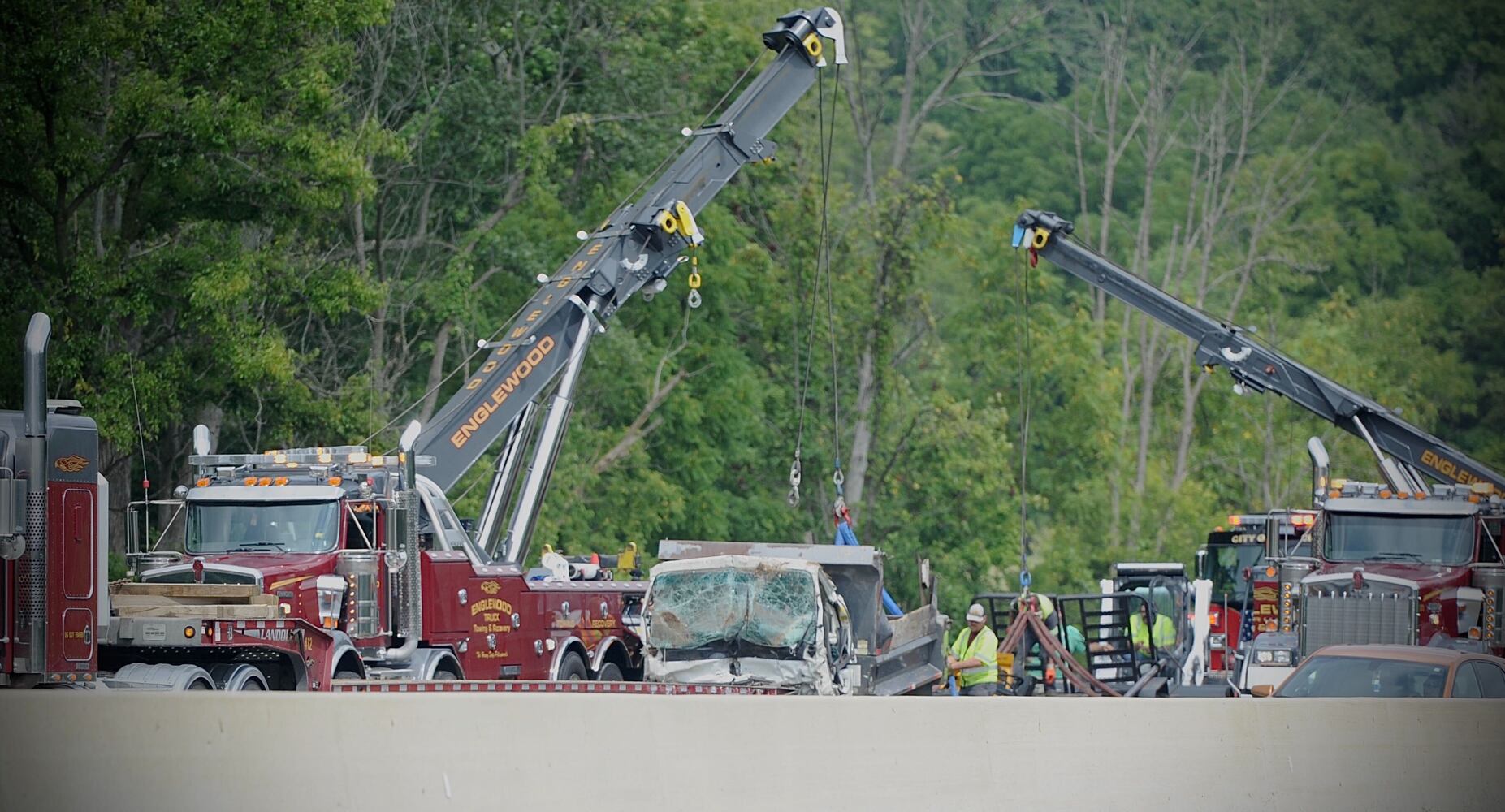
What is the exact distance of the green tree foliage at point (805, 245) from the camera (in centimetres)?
2639

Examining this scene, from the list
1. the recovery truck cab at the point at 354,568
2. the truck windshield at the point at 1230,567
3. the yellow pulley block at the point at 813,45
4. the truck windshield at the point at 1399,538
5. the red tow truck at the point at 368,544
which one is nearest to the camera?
the red tow truck at the point at 368,544

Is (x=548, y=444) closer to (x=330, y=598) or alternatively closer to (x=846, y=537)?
(x=846, y=537)

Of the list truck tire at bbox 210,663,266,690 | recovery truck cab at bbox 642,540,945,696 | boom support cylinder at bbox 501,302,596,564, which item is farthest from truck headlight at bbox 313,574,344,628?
boom support cylinder at bbox 501,302,596,564

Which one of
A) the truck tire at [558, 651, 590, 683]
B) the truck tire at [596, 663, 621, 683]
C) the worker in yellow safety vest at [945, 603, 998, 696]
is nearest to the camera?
the truck tire at [558, 651, 590, 683]

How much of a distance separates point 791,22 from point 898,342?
24.7 meters

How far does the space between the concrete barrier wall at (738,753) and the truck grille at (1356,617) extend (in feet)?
36.6

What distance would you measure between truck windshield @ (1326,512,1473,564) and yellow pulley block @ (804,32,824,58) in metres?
8.93

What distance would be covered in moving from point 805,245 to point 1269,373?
751 inches

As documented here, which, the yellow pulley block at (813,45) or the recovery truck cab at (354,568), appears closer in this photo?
the recovery truck cab at (354,568)

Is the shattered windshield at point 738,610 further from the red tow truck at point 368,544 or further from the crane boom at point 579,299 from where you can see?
the crane boom at point 579,299

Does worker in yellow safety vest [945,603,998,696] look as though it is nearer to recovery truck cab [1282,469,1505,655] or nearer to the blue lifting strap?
the blue lifting strap

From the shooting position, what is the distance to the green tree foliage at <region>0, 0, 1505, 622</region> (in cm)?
2639

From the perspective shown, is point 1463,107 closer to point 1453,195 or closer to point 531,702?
A: point 1453,195

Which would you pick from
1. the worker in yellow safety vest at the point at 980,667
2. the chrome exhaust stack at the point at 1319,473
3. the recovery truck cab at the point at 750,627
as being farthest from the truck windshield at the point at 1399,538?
the recovery truck cab at the point at 750,627
